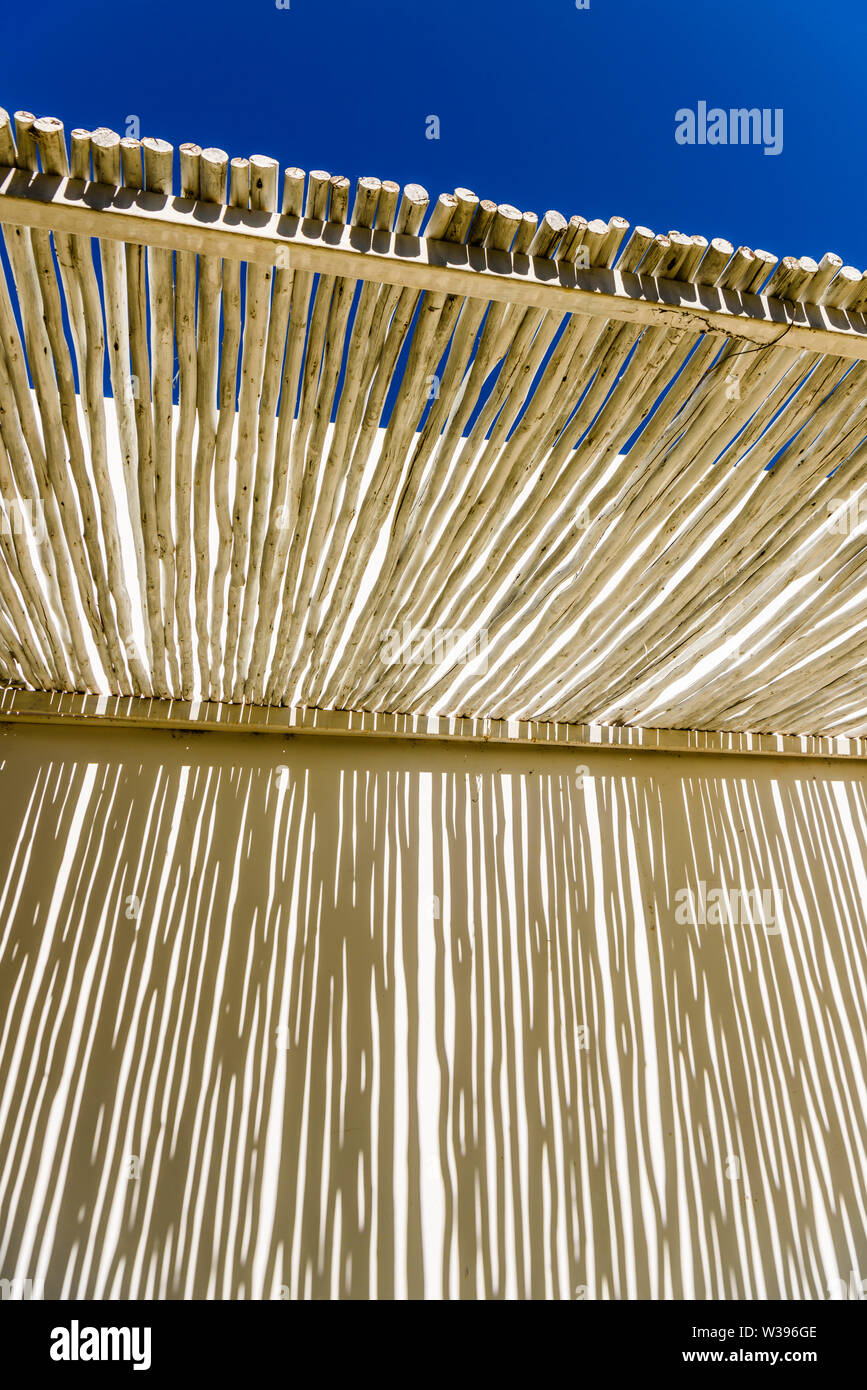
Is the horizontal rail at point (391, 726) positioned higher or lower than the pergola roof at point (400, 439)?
higher

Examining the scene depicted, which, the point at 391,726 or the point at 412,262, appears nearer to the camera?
the point at 412,262

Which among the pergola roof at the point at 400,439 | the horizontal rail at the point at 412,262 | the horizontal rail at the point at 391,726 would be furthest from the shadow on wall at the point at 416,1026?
the horizontal rail at the point at 412,262

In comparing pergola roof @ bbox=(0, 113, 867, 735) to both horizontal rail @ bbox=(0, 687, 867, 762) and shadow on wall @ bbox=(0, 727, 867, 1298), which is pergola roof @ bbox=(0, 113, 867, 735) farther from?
shadow on wall @ bbox=(0, 727, 867, 1298)

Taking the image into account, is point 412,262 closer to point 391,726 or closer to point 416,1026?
point 391,726

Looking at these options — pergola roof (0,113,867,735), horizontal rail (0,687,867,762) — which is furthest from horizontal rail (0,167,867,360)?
horizontal rail (0,687,867,762)

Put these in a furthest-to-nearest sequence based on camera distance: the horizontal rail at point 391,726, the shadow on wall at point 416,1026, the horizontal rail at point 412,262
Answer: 1. the horizontal rail at point 391,726
2. the shadow on wall at point 416,1026
3. the horizontal rail at point 412,262

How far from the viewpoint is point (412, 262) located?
152cm

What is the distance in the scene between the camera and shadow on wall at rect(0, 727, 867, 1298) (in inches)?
97.9

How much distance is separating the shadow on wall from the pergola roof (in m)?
0.59

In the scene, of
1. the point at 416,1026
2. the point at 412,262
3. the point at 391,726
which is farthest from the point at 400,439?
the point at 416,1026

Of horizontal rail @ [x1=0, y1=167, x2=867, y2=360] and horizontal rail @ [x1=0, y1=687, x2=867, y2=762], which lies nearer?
horizontal rail @ [x1=0, y1=167, x2=867, y2=360]

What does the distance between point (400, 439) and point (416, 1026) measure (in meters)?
2.13

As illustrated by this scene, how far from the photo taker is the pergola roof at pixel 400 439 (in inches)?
60.1

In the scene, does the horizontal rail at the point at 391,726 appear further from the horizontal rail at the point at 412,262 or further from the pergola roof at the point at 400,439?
the horizontal rail at the point at 412,262
